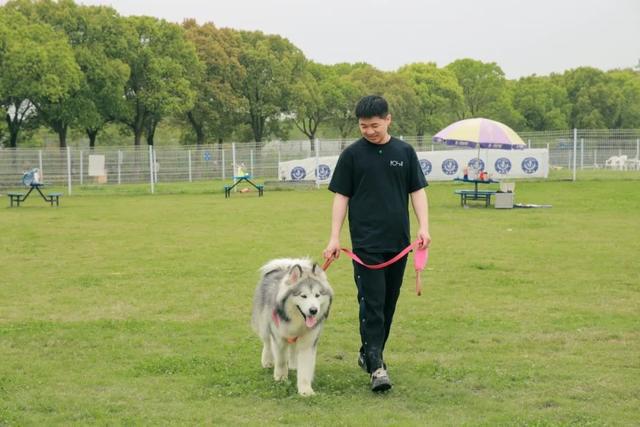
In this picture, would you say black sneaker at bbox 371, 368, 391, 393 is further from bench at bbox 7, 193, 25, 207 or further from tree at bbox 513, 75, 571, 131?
tree at bbox 513, 75, 571, 131

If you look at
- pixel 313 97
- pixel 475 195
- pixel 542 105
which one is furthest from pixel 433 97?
pixel 475 195

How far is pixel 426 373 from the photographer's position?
5.40 m

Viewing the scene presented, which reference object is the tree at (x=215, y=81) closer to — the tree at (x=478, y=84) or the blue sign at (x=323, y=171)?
the blue sign at (x=323, y=171)

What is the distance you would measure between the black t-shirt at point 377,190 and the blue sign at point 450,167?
92.1 ft

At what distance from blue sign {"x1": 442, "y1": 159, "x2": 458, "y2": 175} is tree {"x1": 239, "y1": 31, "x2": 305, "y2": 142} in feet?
70.7

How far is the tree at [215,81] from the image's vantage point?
159 ft

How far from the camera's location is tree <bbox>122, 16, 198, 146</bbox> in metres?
42.9

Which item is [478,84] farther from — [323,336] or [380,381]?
[380,381]

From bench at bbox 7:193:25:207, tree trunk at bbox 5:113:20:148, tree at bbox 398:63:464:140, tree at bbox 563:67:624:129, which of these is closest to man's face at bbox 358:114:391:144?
bench at bbox 7:193:25:207

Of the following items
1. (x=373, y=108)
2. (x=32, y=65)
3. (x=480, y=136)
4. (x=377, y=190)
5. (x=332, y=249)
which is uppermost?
(x=32, y=65)

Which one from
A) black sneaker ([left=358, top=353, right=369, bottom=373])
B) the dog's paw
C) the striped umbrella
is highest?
the striped umbrella

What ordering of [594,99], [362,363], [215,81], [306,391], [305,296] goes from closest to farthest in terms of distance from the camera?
[305,296], [306,391], [362,363], [215,81], [594,99]

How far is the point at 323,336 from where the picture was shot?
650cm

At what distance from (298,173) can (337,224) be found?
2741 cm
